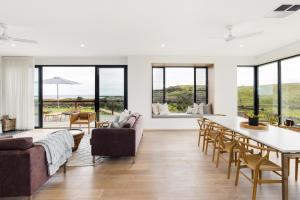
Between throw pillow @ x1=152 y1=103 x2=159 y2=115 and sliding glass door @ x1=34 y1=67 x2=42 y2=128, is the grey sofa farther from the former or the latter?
sliding glass door @ x1=34 y1=67 x2=42 y2=128

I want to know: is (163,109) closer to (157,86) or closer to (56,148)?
(157,86)

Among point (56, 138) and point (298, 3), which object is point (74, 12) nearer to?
point (56, 138)

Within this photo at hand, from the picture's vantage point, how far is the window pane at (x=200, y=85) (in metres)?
7.77

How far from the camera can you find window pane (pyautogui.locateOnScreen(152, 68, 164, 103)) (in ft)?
25.2

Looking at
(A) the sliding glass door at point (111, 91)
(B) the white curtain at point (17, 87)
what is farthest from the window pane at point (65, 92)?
(B) the white curtain at point (17, 87)

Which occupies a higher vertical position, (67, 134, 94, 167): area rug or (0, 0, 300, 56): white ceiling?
(0, 0, 300, 56): white ceiling

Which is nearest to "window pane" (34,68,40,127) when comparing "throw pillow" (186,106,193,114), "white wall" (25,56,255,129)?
"white wall" (25,56,255,129)

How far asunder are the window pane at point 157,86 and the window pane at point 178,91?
0.23 meters

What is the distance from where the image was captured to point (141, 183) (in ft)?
9.61

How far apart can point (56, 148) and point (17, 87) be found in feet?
17.8

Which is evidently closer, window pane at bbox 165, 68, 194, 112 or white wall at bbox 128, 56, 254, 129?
white wall at bbox 128, 56, 254, 129

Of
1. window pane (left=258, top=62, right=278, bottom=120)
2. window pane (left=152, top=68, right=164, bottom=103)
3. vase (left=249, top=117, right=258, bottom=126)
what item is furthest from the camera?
window pane (left=152, top=68, right=164, bottom=103)

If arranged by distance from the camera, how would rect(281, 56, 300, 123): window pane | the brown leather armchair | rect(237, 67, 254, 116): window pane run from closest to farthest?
rect(281, 56, 300, 123): window pane → the brown leather armchair → rect(237, 67, 254, 116): window pane

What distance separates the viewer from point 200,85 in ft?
25.5
